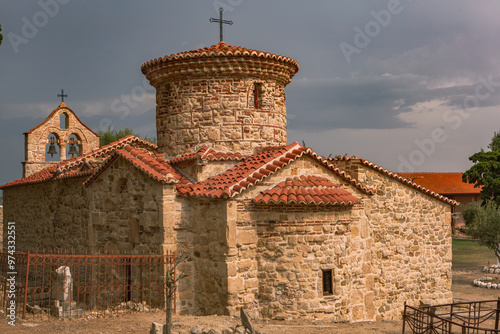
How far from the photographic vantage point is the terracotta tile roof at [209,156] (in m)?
11.8

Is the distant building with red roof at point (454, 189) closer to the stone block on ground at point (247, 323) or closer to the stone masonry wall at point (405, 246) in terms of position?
the stone masonry wall at point (405, 246)

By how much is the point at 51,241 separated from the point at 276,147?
32.1 feet

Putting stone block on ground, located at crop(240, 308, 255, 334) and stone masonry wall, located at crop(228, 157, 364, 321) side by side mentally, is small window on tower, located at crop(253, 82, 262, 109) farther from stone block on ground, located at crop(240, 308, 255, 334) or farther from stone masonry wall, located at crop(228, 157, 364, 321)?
stone block on ground, located at crop(240, 308, 255, 334)

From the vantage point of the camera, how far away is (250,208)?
33.8 ft

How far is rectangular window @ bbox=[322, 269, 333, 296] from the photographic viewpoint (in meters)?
10.6

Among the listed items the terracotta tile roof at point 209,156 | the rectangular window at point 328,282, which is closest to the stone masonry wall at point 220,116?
the terracotta tile roof at point 209,156

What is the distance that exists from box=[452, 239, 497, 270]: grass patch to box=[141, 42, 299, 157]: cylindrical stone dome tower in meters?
16.2

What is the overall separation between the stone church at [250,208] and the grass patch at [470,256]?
1034 cm

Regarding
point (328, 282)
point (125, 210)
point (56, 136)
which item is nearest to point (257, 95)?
point (125, 210)

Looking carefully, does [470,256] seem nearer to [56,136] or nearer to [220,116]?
[220,116]

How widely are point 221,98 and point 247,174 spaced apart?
2.93m

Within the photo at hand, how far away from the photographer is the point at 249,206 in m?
10.3

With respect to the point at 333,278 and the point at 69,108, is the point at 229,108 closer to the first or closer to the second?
the point at 333,278

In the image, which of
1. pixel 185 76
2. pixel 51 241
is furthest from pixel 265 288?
pixel 51 241
